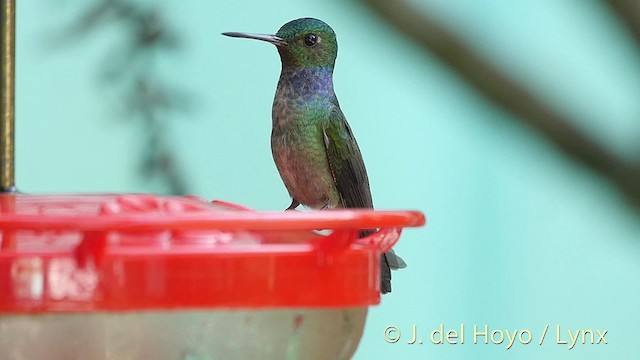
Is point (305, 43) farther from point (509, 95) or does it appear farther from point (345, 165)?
point (509, 95)

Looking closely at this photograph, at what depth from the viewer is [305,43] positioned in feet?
7.55

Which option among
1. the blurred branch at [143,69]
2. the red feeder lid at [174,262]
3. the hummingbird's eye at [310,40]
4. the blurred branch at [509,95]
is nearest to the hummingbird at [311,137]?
the hummingbird's eye at [310,40]

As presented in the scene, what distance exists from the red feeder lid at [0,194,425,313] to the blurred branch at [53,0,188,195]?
1.40 ft

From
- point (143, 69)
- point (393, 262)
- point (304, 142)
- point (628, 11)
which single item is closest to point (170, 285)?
point (628, 11)

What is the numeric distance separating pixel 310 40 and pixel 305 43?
12 millimetres

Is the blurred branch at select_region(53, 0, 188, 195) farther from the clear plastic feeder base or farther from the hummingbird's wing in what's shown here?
the hummingbird's wing

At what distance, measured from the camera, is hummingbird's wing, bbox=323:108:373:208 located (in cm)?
217

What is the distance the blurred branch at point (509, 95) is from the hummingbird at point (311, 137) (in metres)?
1.24

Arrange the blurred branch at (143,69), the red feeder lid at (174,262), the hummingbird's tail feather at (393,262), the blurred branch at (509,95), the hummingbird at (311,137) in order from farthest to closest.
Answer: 1. the hummingbird at (311,137)
2. the hummingbird's tail feather at (393,262)
3. the blurred branch at (143,69)
4. the blurred branch at (509,95)
5. the red feeder lid at (174,262)

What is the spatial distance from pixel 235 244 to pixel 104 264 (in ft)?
0.28

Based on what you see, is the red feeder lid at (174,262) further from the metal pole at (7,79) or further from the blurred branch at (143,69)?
the blurred branch at (143,69)

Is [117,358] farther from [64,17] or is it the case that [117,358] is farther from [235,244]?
[64,17]

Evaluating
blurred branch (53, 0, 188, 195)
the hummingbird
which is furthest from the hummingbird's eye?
blurred branch (53, 0, 188, 195)

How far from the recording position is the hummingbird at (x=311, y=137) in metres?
2.20
